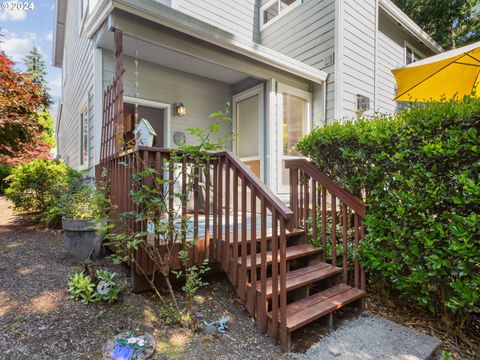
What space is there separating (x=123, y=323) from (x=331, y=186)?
7.48 ft

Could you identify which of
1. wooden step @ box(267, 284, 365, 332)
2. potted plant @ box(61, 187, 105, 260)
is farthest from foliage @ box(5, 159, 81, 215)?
wooden step @ box(267, 284, 365, 332)

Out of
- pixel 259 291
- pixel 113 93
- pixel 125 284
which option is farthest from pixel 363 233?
pixel 113 93

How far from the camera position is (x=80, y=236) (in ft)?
10.8

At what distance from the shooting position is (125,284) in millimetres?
2686

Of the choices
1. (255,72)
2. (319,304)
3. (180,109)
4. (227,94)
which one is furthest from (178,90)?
(319,304)

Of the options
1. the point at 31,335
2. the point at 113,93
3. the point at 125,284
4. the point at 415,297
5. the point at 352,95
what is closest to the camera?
the point at 31,335

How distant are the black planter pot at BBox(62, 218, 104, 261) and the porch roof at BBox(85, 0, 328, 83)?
2523mm

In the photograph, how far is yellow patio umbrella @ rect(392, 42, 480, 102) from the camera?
144 inches

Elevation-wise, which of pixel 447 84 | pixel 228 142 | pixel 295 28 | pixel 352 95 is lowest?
pixel 228 142

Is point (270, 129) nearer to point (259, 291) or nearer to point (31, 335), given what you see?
point (259, 291)

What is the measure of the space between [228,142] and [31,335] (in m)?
4.41

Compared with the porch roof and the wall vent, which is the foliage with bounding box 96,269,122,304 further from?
the wall vent

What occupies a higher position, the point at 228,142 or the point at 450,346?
the point at 228,142

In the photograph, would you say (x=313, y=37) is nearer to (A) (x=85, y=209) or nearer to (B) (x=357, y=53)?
(B) (x=357, y=53)
